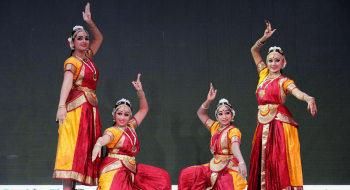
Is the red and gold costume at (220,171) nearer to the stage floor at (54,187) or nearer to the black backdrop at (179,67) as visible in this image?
the stage floor at (54,187)

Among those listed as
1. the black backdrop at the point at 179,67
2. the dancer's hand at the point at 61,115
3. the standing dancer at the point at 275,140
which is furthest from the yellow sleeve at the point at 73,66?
the standing dancer at the point at 275,140

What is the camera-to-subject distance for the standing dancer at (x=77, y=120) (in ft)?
9.77

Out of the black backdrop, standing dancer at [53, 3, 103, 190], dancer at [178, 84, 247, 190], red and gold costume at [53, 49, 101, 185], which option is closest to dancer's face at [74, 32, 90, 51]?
standing dancer at [53, 3, 103, 190]

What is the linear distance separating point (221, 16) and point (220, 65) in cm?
64

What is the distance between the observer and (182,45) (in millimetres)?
4488

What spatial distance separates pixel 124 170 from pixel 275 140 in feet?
4.61

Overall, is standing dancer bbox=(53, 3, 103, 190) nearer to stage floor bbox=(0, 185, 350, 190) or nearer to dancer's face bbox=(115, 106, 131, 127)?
dancer's face bbox=(115, 106, 131, 127)

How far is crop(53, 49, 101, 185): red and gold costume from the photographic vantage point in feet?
9.78

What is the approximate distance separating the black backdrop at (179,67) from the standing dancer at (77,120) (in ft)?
4.11

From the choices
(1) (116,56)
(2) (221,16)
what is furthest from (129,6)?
(2) (221,16)

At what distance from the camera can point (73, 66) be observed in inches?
121

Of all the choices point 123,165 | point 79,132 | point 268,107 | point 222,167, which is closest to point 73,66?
point 79,132

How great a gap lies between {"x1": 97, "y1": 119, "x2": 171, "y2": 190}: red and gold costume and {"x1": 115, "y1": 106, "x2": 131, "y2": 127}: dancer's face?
64mm

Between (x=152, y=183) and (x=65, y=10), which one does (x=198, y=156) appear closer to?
(x=152, y=183)
